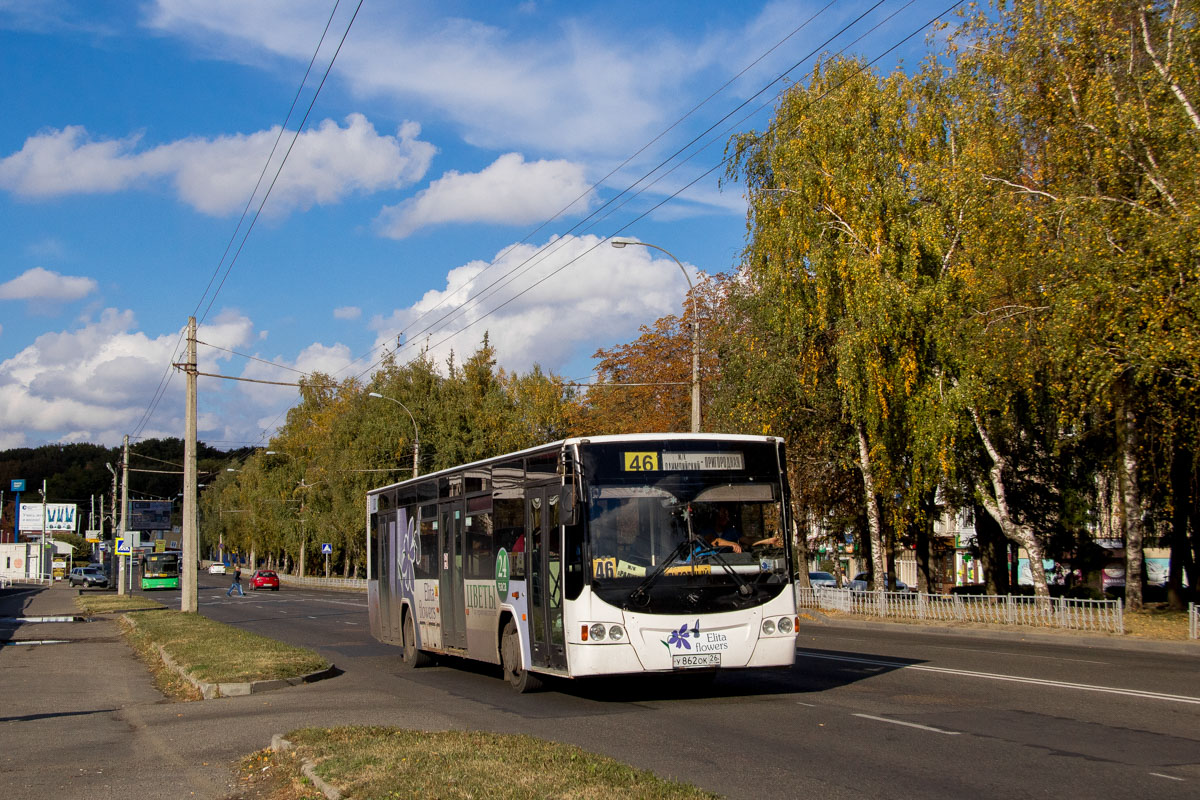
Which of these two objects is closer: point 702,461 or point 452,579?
point 702,461

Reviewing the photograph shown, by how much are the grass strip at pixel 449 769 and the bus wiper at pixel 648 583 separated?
239cm

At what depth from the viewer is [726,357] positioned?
39.3 meters

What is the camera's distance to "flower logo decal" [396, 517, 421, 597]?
1845cm

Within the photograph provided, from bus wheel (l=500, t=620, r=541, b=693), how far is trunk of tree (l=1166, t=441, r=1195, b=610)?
1896 centimetres

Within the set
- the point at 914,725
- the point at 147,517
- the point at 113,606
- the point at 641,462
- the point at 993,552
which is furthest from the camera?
the point at 147,517

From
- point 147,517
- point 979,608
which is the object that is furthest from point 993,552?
point 147,517

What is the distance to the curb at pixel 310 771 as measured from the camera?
7476mm

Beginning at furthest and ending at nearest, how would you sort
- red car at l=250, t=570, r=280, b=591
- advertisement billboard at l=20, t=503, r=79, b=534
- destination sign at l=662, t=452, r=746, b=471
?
advertisement billboard at l=20, t=503, r=79, b=534 < red car at l=250, t=570, r=280, b=591 < destination sign at l=662, t=452, r=746, b=471

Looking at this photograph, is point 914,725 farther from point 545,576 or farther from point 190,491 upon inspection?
point 190,491

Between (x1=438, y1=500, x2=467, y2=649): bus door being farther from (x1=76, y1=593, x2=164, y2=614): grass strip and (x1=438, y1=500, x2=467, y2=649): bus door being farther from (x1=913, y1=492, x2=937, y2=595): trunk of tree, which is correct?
(x1=76, y1=593, x2=164, y2=614): grass strip

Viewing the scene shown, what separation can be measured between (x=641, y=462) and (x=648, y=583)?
1.32m

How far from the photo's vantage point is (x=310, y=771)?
827cm

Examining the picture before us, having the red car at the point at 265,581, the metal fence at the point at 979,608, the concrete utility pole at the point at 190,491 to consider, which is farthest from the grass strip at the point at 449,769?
the red car at the point at 265,581

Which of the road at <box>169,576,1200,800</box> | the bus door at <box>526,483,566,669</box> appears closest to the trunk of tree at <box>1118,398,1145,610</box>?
the road at <box>169,576,1200,800</box>
